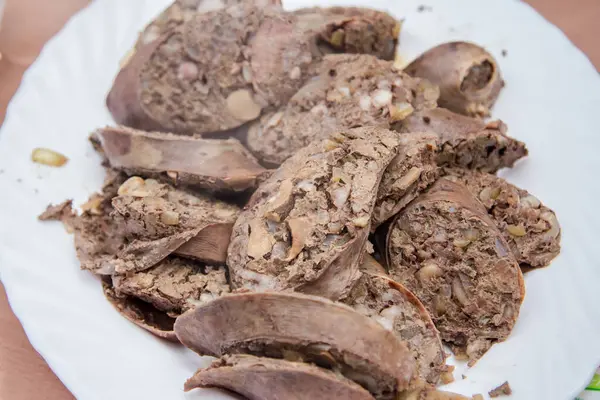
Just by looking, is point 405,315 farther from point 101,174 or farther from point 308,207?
point 101,174

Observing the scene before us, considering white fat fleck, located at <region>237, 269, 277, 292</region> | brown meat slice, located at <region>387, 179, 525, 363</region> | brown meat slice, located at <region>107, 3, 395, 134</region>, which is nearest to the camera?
white fat fleck, located at <region>237, 269, 277, 292</region>

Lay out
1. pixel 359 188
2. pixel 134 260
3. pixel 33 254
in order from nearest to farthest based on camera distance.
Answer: pixel 359 188 < pixel 134 260 < pixel 33 254

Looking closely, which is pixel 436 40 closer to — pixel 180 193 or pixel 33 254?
pixel 180 193

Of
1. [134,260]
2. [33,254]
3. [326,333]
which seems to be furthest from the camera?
[33,254]

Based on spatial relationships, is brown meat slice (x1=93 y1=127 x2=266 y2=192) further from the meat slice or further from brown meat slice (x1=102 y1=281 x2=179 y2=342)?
brown meat slice (x1=102 y1=281 x2=179 y2=342)

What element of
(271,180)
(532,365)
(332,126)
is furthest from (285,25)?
(532,365)

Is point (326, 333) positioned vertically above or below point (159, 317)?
above

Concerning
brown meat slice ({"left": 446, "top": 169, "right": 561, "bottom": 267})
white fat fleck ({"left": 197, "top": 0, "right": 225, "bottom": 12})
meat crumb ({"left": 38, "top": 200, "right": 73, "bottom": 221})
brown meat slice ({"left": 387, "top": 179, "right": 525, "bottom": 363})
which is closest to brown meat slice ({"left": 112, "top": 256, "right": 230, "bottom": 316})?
meat crumb ({"left": 38, "top": 200, "right": 73, "bottom": 221})
